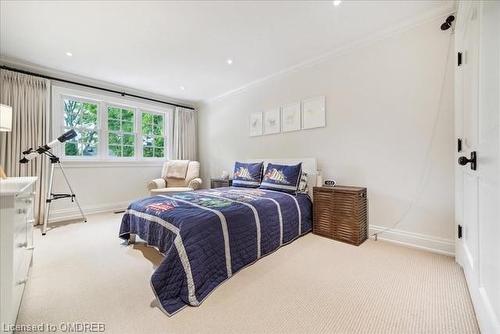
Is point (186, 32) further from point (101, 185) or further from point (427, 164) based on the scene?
point (101, 185)

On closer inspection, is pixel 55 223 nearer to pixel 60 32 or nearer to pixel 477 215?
pixel 60 32

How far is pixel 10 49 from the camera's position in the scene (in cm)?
285

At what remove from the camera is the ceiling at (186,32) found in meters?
2.12

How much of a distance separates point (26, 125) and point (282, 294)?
166 inches

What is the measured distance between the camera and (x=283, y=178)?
296 cm

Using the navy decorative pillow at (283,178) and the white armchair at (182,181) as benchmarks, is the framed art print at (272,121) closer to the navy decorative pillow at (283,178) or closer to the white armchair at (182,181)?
the navy decorative pillow at (283,178)

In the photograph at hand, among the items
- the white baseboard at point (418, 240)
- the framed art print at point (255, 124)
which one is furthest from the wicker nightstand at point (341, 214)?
the framed art print at point (255, 124)

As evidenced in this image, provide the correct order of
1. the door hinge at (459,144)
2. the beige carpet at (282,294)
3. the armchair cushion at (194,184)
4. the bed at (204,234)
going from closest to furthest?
the beige carpet at (282,294) < the bed at (204,234) < the door hinge at (459,144) < the armchair cushion at (194,184)

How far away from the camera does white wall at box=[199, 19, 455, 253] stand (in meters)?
2.19

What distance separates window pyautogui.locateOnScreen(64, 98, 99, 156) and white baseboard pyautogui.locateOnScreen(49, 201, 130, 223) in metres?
0.96

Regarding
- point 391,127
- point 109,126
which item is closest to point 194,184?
point 109,126

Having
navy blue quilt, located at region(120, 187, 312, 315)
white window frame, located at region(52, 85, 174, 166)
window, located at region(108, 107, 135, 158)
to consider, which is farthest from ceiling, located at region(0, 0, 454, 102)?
navy blue quilt, located at region(120, 187, 312, 315)

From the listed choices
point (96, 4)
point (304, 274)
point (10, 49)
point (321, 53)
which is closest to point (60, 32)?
point (96, 4)

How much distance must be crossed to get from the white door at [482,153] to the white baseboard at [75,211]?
4.86 m
